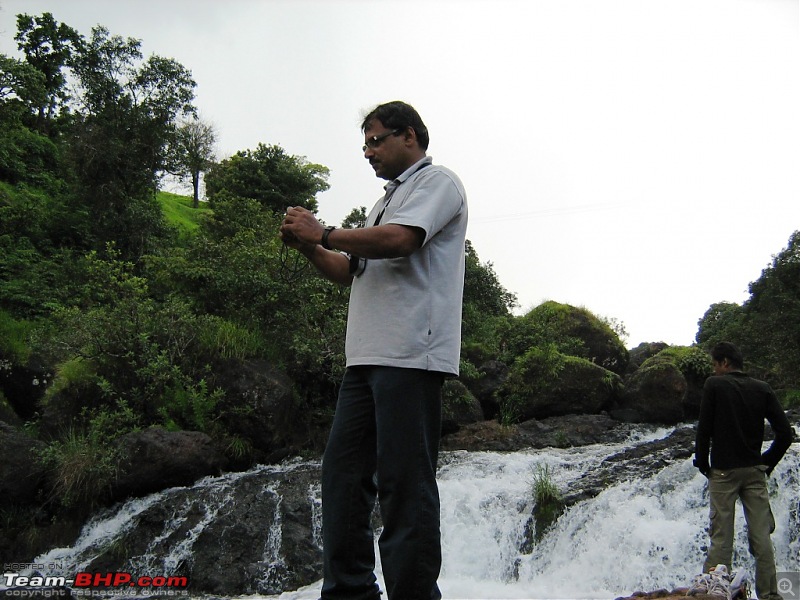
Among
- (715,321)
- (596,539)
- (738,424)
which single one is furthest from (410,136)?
(715,321)

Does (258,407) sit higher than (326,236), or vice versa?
(326,236)

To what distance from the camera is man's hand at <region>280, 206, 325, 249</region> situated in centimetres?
240

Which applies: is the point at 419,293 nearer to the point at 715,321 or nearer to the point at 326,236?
the point at 326,236

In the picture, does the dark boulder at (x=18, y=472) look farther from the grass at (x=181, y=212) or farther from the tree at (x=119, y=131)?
the grass at (x=181, y=212)

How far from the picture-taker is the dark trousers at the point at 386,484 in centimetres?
212

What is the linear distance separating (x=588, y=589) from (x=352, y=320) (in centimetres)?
580

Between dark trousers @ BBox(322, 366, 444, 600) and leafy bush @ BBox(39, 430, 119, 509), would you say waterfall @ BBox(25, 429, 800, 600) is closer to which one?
leafy bush @ BBox(39, 430, 119, 509)

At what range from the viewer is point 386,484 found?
216 centimetres

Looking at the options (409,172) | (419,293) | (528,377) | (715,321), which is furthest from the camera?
(715,321)

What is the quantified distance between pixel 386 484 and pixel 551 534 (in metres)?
6.51

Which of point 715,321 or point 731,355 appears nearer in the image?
point 731,355

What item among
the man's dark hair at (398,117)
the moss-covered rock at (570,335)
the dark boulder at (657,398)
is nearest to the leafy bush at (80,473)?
the man's dark hair at (398,117)

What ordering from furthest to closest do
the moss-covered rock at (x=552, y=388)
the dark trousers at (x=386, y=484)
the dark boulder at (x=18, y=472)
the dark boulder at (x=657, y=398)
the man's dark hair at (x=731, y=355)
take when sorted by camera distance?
the dark boulder at (x=657, y=398) → the moss-covered rock at (x=552, y=388) → the dark boulder at (x=18, y=472) → the man's dark hair at (x=731, y=355) → the dark trousers at (x=386, y=484)

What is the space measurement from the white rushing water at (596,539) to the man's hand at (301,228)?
5432 mm
